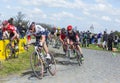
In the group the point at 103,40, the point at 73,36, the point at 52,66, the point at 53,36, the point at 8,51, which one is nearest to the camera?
the point at 52,66

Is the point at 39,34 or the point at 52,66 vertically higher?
the point at 39,34

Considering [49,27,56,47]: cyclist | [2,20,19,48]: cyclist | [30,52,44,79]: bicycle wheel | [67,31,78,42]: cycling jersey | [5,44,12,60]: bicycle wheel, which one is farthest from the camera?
[49,27,56,47]: cyclist

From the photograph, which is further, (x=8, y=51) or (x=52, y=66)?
(x=8, y=51)

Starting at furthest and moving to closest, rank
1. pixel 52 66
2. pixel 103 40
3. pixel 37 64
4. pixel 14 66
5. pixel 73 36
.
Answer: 1. pixel 103 40
2. pixel 73 36
3. pixel 14 66
4. pixel 52 66
5. pixel 37 64

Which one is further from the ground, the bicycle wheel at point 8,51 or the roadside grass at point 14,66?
the bicycle wheel at point 8,51

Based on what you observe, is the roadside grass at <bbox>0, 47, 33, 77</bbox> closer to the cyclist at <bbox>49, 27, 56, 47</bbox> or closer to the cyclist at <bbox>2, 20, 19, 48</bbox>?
the cyclist at <bbox>2, 20, 19, 48</bbox>

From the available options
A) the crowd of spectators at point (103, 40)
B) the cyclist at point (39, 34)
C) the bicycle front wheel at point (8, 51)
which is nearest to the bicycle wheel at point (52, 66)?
the cyclist at point (39, 34)

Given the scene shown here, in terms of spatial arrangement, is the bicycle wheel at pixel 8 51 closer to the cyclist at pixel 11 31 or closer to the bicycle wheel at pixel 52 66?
the cyclist at pixel 11 31

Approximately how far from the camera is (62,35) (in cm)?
2328

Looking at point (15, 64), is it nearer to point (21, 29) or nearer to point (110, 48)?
point (21, 29)

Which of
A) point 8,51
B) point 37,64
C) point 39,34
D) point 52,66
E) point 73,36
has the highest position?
point 39,34

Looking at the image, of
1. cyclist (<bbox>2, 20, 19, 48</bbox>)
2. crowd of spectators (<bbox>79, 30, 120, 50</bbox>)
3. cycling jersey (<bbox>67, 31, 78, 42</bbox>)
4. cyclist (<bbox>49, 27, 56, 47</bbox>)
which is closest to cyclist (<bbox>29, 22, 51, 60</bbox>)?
cyclist (<bbox>2, 20, 19, 48</bbox>)

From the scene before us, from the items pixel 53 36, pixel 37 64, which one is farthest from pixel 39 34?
pixel 53 36

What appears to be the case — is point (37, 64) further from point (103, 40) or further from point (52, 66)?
point (103, 40)
